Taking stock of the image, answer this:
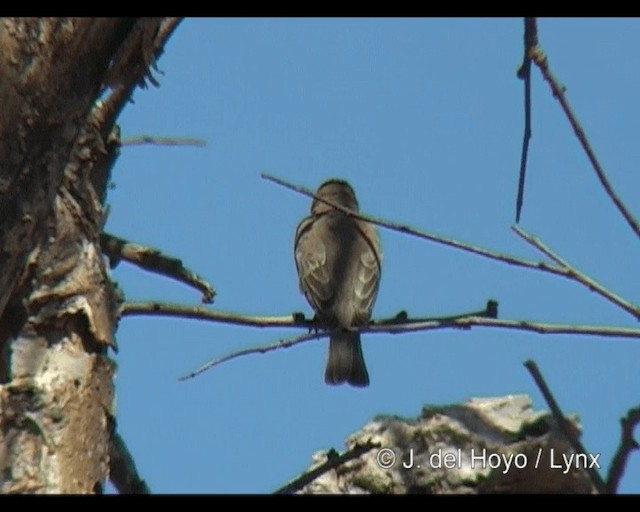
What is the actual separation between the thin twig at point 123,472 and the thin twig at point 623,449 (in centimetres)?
193

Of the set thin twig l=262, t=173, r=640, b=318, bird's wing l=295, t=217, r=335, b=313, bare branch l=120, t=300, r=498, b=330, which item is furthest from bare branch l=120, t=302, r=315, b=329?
bird's wing l=295, t=217, r=335, b=313

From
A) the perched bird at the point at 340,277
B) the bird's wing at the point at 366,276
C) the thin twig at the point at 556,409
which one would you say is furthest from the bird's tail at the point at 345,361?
the thin twig at the point at 556,409

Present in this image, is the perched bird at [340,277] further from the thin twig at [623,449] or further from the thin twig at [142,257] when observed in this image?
the thin twig at [623,449]

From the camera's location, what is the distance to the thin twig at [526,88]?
6.46 ft

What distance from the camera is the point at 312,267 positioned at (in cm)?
828

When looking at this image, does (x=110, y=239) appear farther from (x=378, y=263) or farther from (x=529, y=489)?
(x=378, y=263)

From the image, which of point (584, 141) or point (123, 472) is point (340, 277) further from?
point (584, 141)

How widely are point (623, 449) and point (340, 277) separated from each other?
265 inches

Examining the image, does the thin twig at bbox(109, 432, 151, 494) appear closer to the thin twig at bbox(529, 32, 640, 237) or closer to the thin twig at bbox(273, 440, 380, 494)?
the thin twig at bbox(273, 440, 380, 494)

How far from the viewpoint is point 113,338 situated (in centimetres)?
300

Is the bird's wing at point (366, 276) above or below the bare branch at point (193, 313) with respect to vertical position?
above

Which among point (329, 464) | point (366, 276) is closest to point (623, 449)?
point (329, 464)
